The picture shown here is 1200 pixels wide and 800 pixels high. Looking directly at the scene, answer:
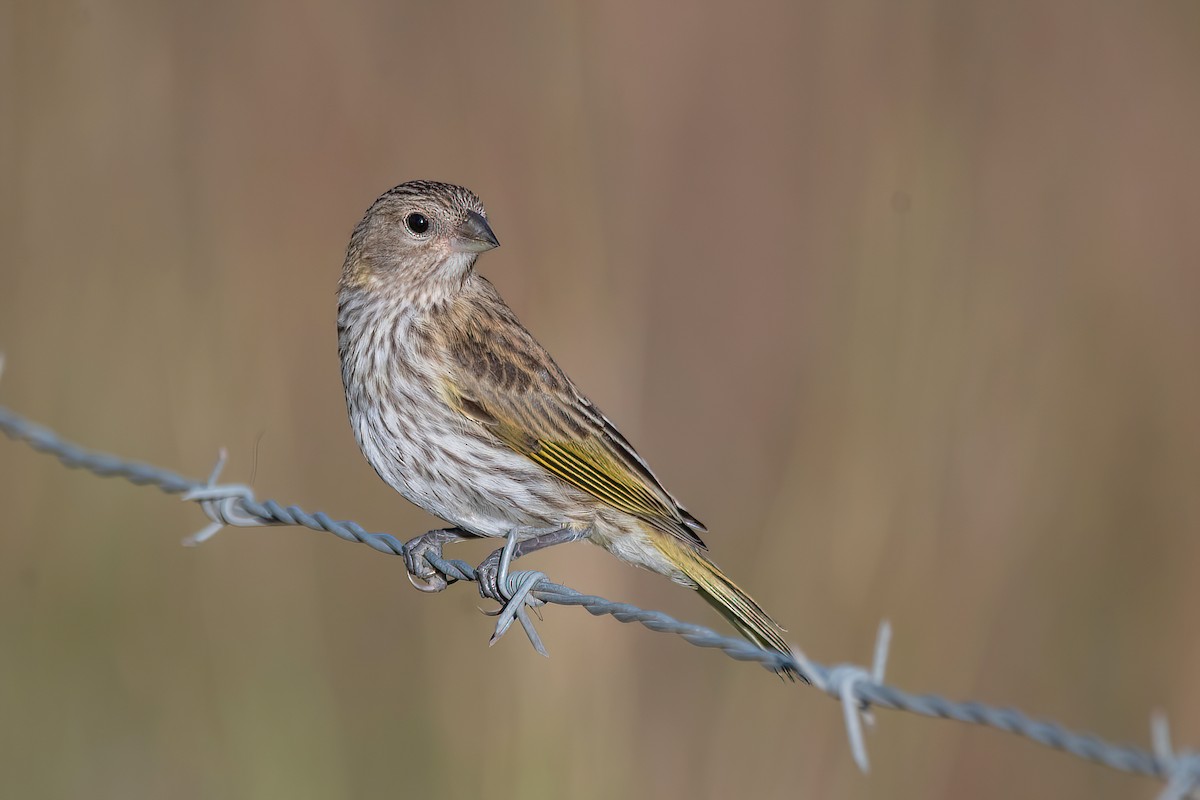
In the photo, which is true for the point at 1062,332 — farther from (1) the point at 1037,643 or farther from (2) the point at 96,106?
(2) the point at 96,106

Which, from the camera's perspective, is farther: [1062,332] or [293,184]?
[293,184]

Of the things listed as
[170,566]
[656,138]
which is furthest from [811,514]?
[656,138]

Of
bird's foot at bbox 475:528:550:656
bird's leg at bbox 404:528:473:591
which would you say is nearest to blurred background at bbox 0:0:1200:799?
bird's leg at bbox 404:528:473:591

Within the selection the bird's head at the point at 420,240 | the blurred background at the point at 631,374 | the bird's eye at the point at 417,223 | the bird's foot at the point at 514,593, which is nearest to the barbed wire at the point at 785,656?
the bird's foot at the point at 514,593

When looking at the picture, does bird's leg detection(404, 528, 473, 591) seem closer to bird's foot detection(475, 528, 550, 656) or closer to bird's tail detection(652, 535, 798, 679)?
bird's foot detection(475, 528, 550, 656)

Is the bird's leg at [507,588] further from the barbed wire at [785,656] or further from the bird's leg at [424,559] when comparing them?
the bird's leg at [424,559]

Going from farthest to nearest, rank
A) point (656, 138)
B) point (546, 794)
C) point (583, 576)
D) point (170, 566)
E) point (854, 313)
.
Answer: point (656, 138) → point (170, 566) → point (854, 313) → point (583, 576) → point (546, 794)

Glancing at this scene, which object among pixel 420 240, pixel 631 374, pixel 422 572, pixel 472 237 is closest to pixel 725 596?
pixel 422 572
